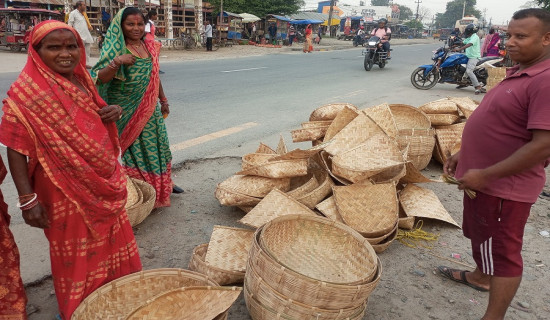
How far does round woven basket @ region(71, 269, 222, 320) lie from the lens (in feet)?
6.06

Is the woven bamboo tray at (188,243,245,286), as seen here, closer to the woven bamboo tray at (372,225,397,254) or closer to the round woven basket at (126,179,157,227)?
the round woven basket at (126,179,157,227)

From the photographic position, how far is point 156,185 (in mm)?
3199

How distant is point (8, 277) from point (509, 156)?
2.40 meters

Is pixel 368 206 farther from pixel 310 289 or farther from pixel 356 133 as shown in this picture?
pixel 310 289

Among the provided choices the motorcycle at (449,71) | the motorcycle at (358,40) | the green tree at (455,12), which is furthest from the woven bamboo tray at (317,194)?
the green tree at (455,12)

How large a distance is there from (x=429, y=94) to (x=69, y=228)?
30.2 feet

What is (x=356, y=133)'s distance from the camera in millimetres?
3639

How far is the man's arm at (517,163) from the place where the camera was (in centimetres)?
172

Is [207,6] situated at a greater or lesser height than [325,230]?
greater

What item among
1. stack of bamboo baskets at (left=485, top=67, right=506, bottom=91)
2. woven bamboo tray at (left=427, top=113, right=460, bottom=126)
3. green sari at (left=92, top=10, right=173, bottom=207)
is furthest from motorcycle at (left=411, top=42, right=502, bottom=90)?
green sari at (left=92, top=10, right=173, bottom=207)

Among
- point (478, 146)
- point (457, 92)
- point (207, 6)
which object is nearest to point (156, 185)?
point (478, 146)

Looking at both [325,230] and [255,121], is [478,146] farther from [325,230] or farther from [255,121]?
[255,121]

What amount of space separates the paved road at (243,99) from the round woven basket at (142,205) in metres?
0.57

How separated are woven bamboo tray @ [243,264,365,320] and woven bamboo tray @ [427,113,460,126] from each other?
3.07 m
